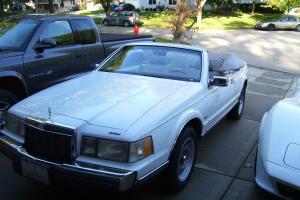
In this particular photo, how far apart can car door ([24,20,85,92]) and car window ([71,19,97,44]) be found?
0.15 m

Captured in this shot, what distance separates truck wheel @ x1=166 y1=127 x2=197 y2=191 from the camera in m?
3.91

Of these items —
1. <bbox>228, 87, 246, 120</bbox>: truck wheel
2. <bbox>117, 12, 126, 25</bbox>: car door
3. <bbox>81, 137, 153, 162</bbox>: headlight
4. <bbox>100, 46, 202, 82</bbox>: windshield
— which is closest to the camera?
<bbox>81, 137, 153, 162</bbox>: headlight

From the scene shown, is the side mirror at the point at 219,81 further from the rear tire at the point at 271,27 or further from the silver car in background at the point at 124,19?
the silver car in background at the point at 124,19

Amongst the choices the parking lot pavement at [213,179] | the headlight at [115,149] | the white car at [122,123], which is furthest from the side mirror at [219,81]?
the headlight at [115,149]

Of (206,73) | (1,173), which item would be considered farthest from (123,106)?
(1,173)

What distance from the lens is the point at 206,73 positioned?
4922 mm

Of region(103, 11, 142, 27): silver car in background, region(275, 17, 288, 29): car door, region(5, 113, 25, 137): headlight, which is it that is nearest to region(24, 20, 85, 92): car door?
region(5, 113, 25, 137): headlight

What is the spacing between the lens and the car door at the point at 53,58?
5.79 meters

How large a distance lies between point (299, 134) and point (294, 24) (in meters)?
34.3

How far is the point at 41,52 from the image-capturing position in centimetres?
594

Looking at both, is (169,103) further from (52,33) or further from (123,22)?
(123,22)

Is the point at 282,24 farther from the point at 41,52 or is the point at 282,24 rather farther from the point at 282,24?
the point at 41,52

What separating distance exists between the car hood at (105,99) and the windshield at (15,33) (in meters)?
1.55

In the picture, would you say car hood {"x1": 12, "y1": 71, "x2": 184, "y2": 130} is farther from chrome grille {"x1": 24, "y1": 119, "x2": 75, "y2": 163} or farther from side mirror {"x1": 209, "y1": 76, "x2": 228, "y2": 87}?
side mirror {"x1": 209, "y1": 76, "x2": 228, "y2": 87}
